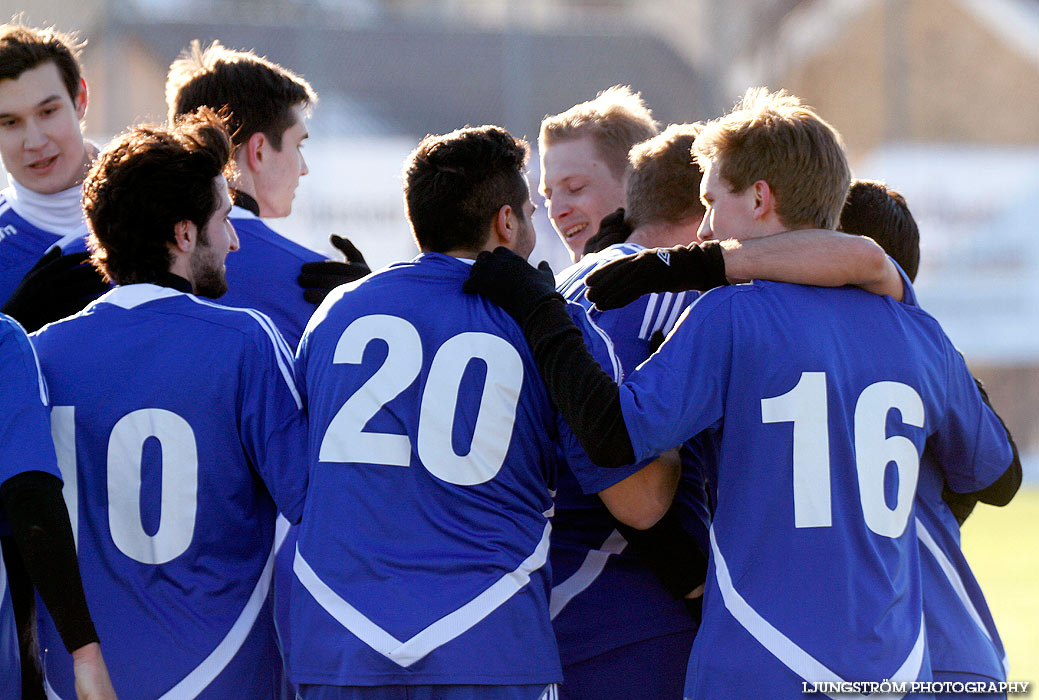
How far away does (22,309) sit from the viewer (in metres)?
3.16

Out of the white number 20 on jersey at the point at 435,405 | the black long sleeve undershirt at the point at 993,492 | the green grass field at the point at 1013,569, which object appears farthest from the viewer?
the green grass field at the point at 1013,569

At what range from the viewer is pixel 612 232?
342cm

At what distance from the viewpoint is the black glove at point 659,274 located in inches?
105

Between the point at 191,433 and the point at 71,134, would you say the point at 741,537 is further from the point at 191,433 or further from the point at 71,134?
the point at 71,134

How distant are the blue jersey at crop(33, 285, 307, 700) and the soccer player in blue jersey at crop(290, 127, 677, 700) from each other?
18 cm

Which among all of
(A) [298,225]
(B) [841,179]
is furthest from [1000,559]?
(B) [841,179]

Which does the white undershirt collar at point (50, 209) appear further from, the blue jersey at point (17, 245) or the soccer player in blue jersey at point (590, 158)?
the soccer player in blue jersey at point (590, 158)

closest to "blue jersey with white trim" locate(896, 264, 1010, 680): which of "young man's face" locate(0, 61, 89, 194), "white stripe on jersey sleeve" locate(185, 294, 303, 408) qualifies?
"white stripe on jersey sleeve" locate(185, 294, 303, 408)

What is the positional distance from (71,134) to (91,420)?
153 centimetres

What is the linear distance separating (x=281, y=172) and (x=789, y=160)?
1.74 m

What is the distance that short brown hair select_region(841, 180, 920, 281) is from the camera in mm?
3340

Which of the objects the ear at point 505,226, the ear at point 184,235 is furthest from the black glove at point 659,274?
the ear at point 184,235

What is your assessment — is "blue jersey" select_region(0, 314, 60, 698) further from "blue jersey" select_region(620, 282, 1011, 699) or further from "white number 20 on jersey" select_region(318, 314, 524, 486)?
"blue jersey" select_region(620, 282, 1011, 699)

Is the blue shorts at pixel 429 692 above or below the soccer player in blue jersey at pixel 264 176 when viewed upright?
below
